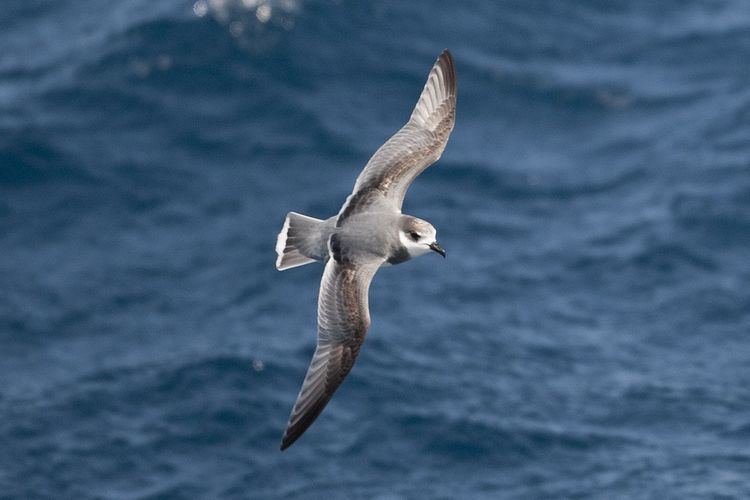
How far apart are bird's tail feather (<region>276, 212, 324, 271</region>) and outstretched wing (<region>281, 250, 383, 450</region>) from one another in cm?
44

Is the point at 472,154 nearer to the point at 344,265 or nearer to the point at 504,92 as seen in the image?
the point at 504,92

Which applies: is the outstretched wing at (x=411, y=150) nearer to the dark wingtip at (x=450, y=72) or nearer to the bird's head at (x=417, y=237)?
the dark wingtip at (x=450, y=72)

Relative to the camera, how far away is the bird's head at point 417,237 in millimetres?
10961

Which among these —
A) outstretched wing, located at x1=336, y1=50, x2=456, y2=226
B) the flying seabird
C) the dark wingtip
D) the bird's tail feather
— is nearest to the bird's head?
the flying seabird

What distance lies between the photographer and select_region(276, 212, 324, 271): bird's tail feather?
11438 mm

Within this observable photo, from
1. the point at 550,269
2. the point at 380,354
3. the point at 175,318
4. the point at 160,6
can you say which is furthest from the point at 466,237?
the point at 160,6

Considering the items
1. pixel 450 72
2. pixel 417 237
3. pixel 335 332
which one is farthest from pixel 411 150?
pixel 335 332

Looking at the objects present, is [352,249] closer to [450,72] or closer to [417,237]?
[417,237]

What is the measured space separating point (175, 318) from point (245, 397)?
6.24 ft

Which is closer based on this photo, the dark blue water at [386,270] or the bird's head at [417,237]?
the bird's head at [417,237]

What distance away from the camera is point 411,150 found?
40.1 ft

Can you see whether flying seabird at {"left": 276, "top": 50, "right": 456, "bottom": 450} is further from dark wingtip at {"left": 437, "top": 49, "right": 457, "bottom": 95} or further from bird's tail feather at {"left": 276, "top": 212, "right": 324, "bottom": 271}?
dark wingtip at {"left": 437, "top": 49, "right": 457, "bottom": 95}

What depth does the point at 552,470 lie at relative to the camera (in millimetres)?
14234

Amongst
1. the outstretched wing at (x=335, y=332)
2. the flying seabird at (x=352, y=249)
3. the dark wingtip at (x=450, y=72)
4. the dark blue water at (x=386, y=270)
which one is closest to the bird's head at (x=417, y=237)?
the flying seabird at (x=352, y=249)
